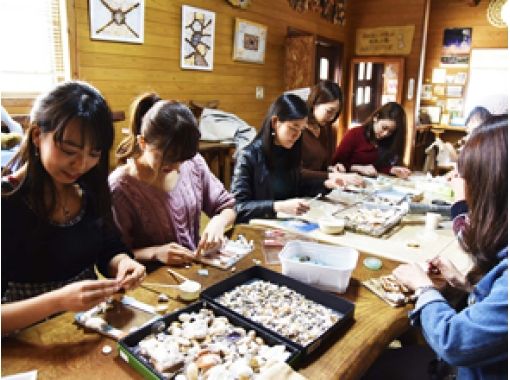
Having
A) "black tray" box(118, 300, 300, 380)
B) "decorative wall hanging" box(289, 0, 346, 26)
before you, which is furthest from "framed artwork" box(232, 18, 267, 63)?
"black tray" box(118, 300, 300, 380)

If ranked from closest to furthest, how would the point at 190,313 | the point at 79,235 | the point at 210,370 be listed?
the point at 210,370
the point at 190,313
the point at 79,235

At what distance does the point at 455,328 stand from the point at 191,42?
3.43 m

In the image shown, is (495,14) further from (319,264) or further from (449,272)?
(319,264)

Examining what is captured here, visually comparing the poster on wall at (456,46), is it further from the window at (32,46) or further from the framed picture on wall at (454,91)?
the window at (32,46)

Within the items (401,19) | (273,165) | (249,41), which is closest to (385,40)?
(401,19)

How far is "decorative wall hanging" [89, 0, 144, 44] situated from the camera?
9.76 feet

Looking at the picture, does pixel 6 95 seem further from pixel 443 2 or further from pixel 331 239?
pixel 443 2

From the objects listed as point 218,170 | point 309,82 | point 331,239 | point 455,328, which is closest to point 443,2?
point 309,82

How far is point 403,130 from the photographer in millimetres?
3230

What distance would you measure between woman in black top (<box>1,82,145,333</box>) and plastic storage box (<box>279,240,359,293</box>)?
18.6 inches

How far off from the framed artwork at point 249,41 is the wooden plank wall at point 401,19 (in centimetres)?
230

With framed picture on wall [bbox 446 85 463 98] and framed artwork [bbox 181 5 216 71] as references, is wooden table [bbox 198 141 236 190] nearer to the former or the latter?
framed artwork [bbox 181 5 216 71]

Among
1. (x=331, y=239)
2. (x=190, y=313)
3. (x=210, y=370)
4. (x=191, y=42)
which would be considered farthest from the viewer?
(x=191, y=42)

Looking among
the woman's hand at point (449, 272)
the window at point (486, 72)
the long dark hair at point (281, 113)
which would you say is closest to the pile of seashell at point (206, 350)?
the woman's hand at point (449, 272)
